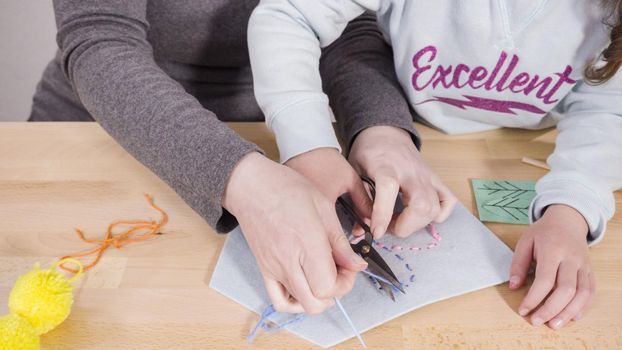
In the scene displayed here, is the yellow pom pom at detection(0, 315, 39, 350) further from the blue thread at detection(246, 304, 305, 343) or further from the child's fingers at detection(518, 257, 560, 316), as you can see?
the child's fingers at detection(518, 257, 560, 316)

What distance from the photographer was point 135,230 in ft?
2.14

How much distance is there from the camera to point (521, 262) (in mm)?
621

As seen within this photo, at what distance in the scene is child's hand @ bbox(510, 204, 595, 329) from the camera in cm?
58

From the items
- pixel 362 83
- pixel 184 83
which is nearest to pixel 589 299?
pixel 362 83

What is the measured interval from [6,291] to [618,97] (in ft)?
2.48

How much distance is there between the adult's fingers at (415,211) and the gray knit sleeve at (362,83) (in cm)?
12

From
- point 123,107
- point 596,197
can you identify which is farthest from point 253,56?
point 596,197

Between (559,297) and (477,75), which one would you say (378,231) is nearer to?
(559,297)

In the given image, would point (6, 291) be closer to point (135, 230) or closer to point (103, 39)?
point (135, 230)

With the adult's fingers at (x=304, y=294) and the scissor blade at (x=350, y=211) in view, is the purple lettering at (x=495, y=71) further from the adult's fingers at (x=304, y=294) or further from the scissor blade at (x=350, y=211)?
the adult's fingers at (x=304, y=294)

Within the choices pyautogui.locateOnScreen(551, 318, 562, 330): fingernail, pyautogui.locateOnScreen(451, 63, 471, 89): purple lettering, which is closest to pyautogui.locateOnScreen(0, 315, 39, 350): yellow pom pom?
pyautogui.locateOnScreen(551, 318, 562, 330): fingernail

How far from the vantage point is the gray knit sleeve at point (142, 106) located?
2.01 ft

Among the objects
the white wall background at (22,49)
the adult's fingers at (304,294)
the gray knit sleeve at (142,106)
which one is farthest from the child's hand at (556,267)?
the white wall background at (22,49)

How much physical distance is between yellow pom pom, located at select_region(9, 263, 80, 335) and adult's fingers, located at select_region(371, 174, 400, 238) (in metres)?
0.31
